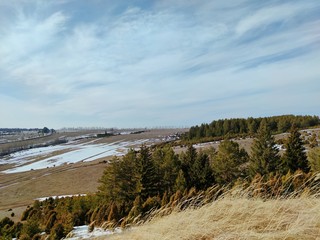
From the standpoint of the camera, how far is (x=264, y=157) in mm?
29078

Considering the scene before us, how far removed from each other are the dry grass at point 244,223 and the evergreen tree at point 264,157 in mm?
25732

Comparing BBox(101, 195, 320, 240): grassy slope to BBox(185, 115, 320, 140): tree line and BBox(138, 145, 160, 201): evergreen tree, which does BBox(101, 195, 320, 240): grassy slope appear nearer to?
BBox(138, 145, 160, 201): evergreen tree

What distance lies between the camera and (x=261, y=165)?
1149 inches

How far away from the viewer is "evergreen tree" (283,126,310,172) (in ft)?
95.3

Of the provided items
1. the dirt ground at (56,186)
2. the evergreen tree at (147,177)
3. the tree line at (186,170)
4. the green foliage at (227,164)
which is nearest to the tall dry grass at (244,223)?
the tree line at (186,170)

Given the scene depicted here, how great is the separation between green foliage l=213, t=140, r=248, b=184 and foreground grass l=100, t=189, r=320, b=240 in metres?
26.7

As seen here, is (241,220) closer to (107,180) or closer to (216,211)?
(216,211)

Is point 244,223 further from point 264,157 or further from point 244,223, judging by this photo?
point 264,157

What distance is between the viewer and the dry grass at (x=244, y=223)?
340cm

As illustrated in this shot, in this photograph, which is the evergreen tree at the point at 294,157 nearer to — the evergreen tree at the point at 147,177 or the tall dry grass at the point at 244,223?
the evergreen tree at the point at 147,177

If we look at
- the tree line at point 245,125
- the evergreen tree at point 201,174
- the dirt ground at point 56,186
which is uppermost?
the tree line at point 245,125

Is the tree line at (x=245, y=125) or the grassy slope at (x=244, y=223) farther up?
the grassy slope at (x=244, y=223)

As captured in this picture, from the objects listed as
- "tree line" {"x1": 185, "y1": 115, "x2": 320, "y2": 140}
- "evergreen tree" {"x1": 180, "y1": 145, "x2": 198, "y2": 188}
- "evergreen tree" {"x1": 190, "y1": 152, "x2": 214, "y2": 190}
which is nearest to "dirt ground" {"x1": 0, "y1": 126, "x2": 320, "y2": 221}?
"evergreen tree" {"x1": 180, "y1": 145, "x2": 198, "y2": 188}

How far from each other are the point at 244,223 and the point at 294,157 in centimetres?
2839
